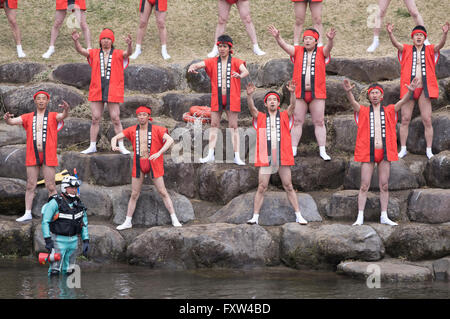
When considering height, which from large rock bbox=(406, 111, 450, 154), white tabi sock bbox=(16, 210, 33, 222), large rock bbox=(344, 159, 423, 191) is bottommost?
white tabi sock bbox=(16, 210, 33, 222)

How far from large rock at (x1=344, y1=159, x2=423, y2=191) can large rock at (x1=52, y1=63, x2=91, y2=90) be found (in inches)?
213

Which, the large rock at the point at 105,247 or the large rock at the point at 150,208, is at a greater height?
the large rock at the point at 150,208

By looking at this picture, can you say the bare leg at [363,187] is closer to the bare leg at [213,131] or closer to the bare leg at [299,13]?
the bare leg at [213,131]

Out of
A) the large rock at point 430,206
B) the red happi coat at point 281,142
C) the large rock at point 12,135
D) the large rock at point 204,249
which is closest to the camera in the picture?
the large rock at point 204,249

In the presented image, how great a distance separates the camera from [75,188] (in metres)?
8.43

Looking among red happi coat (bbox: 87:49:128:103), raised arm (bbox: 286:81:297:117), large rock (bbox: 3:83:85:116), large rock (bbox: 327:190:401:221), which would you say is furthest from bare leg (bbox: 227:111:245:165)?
large rock (bbox: 3:83:85:116)

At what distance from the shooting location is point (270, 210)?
9.58 meters

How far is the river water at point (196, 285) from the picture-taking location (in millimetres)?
7359

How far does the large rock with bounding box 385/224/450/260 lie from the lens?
859 centimetres

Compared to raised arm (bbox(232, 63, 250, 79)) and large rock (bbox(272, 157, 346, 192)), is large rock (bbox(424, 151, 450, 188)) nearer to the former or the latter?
large rock (bbox(272, 157, 346, 192))

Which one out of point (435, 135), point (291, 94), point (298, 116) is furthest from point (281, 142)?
point (435, 135)

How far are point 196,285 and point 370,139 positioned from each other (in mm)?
3202

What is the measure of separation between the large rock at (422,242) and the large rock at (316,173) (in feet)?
5.60

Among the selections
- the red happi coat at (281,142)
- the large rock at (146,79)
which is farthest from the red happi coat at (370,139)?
the large rock at (146,79)
